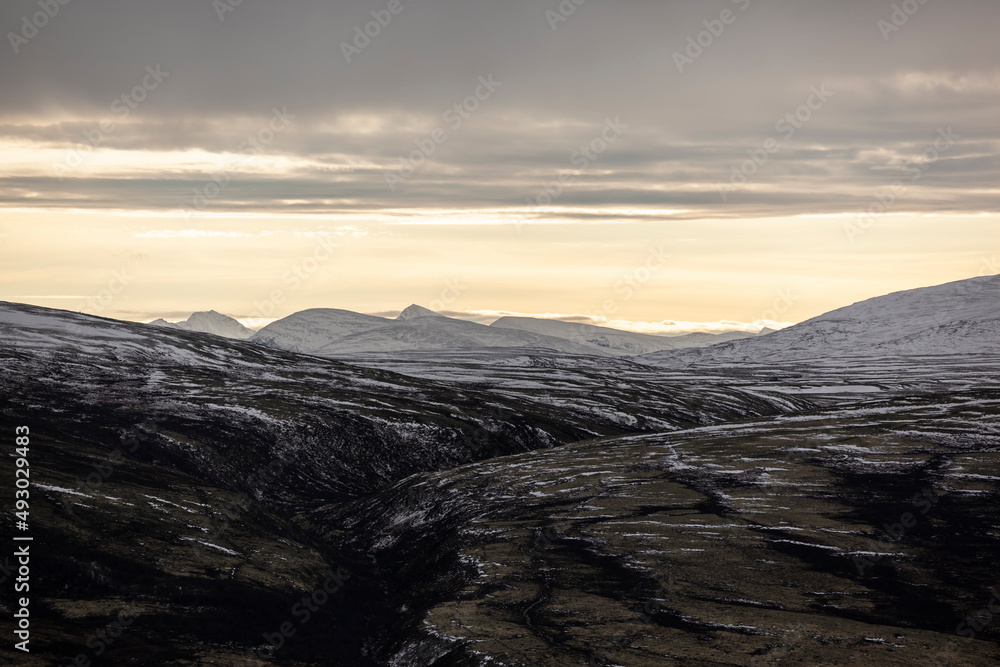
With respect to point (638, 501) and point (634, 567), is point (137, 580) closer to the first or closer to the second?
point (634, 567)

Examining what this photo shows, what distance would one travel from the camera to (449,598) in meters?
55.2

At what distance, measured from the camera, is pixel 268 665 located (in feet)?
149

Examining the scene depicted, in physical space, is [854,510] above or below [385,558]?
above

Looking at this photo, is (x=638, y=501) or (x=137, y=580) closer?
(x=137, y=580)

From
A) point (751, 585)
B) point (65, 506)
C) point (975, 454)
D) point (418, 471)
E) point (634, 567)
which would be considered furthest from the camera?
point (418, 471)

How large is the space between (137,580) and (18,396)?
246 feet

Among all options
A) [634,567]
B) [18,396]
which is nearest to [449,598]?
[634,567]

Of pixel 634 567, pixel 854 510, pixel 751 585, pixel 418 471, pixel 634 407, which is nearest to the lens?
pixel 751 585

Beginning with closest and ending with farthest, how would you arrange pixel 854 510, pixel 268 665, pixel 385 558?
pixel 268 665
pixel 854 510
pixel 385 558

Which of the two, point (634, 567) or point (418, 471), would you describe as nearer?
point (634, 567)

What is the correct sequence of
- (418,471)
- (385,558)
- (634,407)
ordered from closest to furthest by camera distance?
(385,558) → (418,471) → (634,407)

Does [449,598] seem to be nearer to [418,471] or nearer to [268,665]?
[268,665]

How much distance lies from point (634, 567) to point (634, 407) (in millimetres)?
108271

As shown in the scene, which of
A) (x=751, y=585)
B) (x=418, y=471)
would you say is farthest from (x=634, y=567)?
(x=418, y=471)
